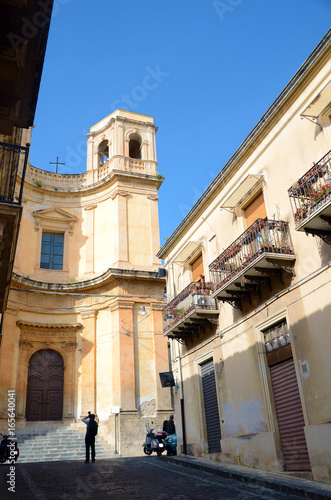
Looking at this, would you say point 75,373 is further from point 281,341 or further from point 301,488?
point 301,488

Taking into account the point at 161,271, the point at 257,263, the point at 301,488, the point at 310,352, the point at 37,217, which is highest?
the point at 37,217

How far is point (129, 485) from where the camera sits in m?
8.27

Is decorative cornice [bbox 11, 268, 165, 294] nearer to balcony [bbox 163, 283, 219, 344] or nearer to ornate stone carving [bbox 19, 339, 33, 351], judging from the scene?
ornate stone carving [bbox 19, 339, 33, 351]

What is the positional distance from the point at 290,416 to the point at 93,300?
46.4 ft

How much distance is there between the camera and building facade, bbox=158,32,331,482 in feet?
27.8

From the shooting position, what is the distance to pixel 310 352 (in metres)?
8.62

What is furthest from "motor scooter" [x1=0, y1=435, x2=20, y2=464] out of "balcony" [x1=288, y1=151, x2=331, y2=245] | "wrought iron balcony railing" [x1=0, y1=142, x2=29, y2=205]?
"balcony" [x1=288, y1=151, x2=331, y2=245]

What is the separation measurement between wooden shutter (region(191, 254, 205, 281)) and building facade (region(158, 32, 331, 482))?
2.07 ft

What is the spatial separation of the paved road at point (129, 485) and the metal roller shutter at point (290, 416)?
124 cm

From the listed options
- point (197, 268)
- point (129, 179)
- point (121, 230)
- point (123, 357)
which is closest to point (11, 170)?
point (197, 268)

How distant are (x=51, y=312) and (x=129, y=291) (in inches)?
151

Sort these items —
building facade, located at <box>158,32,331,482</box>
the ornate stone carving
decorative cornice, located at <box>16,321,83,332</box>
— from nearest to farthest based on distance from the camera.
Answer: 1. building facade, located at <box>158,32,331,482</box>
2. the ornate stone carving
3. decorative cornice, located at <box>16,321,83,332</box>

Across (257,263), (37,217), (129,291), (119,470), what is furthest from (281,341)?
(37,217)

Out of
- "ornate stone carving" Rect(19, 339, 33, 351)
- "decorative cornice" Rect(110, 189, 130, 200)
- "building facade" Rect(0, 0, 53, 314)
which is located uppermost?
"decorative cornice" Rect(110, 189, 130, 200)
